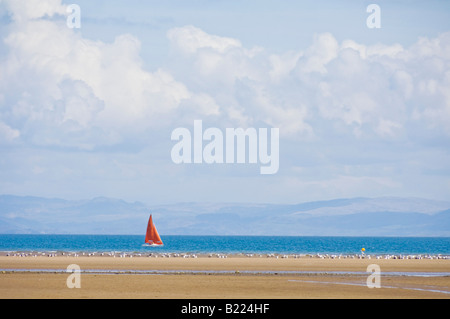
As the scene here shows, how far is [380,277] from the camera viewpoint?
4838cm

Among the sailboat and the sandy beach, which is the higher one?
the sailboat

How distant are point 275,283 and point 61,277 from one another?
40.4 feet

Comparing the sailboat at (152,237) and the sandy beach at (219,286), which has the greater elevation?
the sailboat at (152,237)

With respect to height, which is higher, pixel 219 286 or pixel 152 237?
pixel 152 237

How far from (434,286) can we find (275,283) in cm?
850

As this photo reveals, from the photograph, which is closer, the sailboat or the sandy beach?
the sandy beach

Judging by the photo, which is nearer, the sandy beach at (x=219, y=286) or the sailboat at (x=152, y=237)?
the sandy beach at (x=219, y=286)

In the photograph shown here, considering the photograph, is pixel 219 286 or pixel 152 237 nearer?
pixel 219 286
